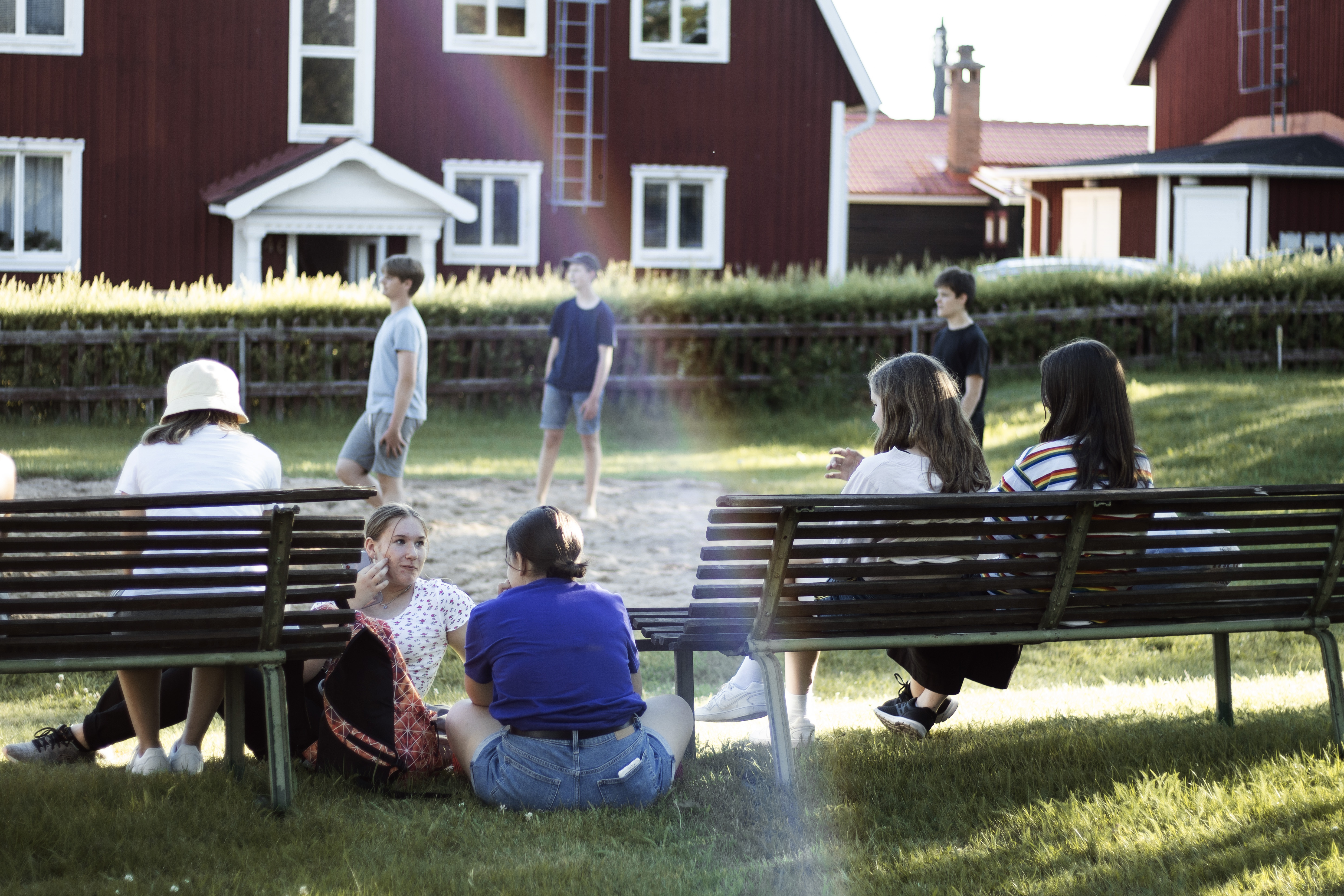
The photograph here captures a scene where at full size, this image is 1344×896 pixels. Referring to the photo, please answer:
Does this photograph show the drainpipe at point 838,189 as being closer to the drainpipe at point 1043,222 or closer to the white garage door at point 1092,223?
the white garage door at point 1092,223

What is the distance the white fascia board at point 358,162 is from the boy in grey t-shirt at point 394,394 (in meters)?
13.9

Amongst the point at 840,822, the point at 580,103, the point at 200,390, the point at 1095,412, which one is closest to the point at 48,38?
the point at 580,103

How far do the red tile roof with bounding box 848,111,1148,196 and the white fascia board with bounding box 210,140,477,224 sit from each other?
22105 millimetres

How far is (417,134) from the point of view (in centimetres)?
2455

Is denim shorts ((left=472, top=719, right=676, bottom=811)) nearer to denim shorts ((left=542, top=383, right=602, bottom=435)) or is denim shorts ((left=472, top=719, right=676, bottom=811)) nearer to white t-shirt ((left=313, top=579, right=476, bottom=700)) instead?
white t-shirt ((left=313, top=579, right=476, bottom=700))

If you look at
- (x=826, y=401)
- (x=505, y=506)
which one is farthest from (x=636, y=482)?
(x=826, y=401)

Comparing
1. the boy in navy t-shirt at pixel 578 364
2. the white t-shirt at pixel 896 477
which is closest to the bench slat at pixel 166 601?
the white t-shirt at pixel 896 477

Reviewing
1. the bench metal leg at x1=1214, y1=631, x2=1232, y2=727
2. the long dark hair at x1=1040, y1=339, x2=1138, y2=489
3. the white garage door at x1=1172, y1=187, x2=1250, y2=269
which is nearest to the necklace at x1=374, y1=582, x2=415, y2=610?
the long dark hair at x1=1040, y1=339, x2=1138, y2=489

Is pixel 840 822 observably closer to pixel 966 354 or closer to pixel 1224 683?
pixel 1224 683

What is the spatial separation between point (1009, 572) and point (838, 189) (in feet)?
71.9

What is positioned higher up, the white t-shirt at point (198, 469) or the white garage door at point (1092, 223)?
the white garage door at point (1092, 223)

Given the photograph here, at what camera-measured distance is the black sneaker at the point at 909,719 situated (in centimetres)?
536

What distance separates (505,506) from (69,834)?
842 cm

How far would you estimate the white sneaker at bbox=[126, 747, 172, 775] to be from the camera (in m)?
4.89
